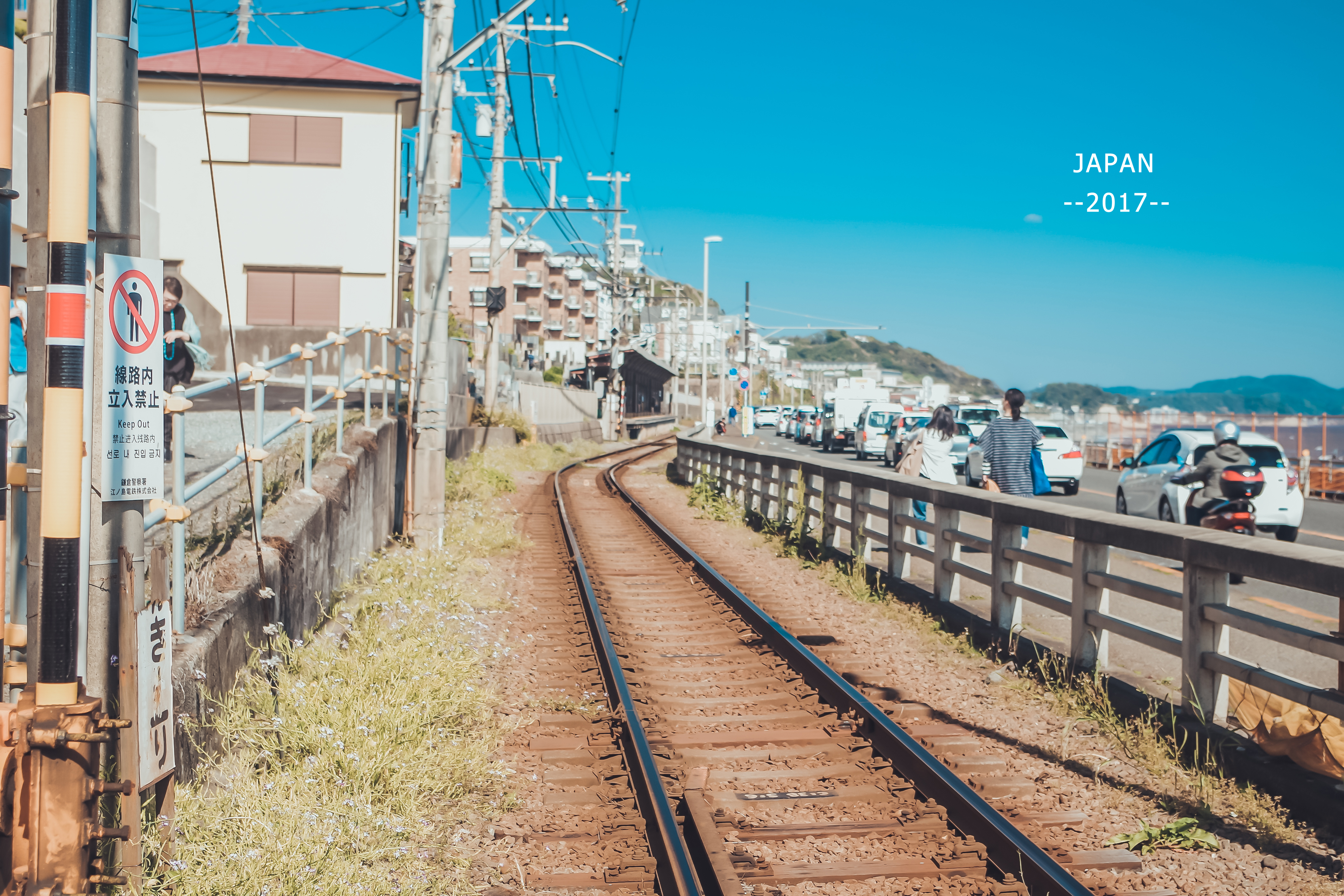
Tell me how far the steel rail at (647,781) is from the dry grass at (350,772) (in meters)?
0.66

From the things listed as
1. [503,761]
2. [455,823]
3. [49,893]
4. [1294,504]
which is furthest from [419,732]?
[1294,504]

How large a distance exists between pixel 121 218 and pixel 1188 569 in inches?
201

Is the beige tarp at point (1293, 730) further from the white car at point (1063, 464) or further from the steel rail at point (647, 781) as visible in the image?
the white car at point (1063, 464)

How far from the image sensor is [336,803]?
459cm

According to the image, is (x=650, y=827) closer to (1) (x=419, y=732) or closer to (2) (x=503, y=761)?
(2) (x=503, y=761)

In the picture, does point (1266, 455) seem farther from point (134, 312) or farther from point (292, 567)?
point (134, 312)

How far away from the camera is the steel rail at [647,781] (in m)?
3.97

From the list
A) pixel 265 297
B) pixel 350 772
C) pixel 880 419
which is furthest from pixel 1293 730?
pixel 880 419

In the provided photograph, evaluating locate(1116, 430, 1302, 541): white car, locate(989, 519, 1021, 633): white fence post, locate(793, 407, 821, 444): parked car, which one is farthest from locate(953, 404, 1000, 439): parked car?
locate(989, 519, 1021, 633): white fence post

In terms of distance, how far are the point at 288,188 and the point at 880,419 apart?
Result: 68.7 ft

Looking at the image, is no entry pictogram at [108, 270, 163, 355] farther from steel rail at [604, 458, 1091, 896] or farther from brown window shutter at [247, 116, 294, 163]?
brown window shutter at [247, 116, 294, 163]

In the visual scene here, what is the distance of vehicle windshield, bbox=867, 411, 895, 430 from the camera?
37.4m

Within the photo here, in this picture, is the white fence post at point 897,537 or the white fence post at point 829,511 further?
the white fence post at point 829,511

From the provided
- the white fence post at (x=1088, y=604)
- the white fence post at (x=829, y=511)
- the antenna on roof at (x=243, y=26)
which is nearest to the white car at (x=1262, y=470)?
the white fence post at (x=829, y=511)
